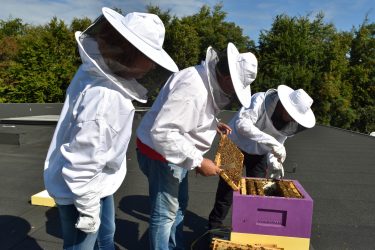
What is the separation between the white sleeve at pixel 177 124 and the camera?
1839 millimetres

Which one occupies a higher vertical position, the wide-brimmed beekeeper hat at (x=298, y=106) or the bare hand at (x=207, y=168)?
the wide-brimmed beekeeper hat at (x=298, y=106)

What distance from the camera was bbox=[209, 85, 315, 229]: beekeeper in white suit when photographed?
107 inches

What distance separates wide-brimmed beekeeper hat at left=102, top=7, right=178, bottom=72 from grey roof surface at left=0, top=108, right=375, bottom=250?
175 centimetres

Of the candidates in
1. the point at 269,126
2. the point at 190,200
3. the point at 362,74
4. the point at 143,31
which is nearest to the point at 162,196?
the point at 143,31

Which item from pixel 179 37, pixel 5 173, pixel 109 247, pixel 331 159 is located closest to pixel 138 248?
pixel 109 247

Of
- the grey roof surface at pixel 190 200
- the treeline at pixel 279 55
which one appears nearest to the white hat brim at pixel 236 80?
the grey roof surface at pixel 190 200

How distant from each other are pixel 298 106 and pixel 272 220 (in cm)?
98

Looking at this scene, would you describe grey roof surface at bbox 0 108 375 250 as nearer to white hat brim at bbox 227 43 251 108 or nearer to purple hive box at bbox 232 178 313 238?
purple hive box at bbox 232 178 313 238

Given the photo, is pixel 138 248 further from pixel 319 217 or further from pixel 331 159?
pixel 331 159

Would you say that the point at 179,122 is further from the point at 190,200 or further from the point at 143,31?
the point at 190,200

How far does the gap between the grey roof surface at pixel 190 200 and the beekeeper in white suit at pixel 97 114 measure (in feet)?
4.49

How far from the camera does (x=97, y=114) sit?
1346mm

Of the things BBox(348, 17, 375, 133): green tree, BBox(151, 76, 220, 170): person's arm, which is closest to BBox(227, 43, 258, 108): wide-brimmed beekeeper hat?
BBox(151, 76, 220, 170): person's arm

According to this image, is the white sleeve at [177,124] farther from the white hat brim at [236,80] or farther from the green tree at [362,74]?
the green tree at [362,74]
